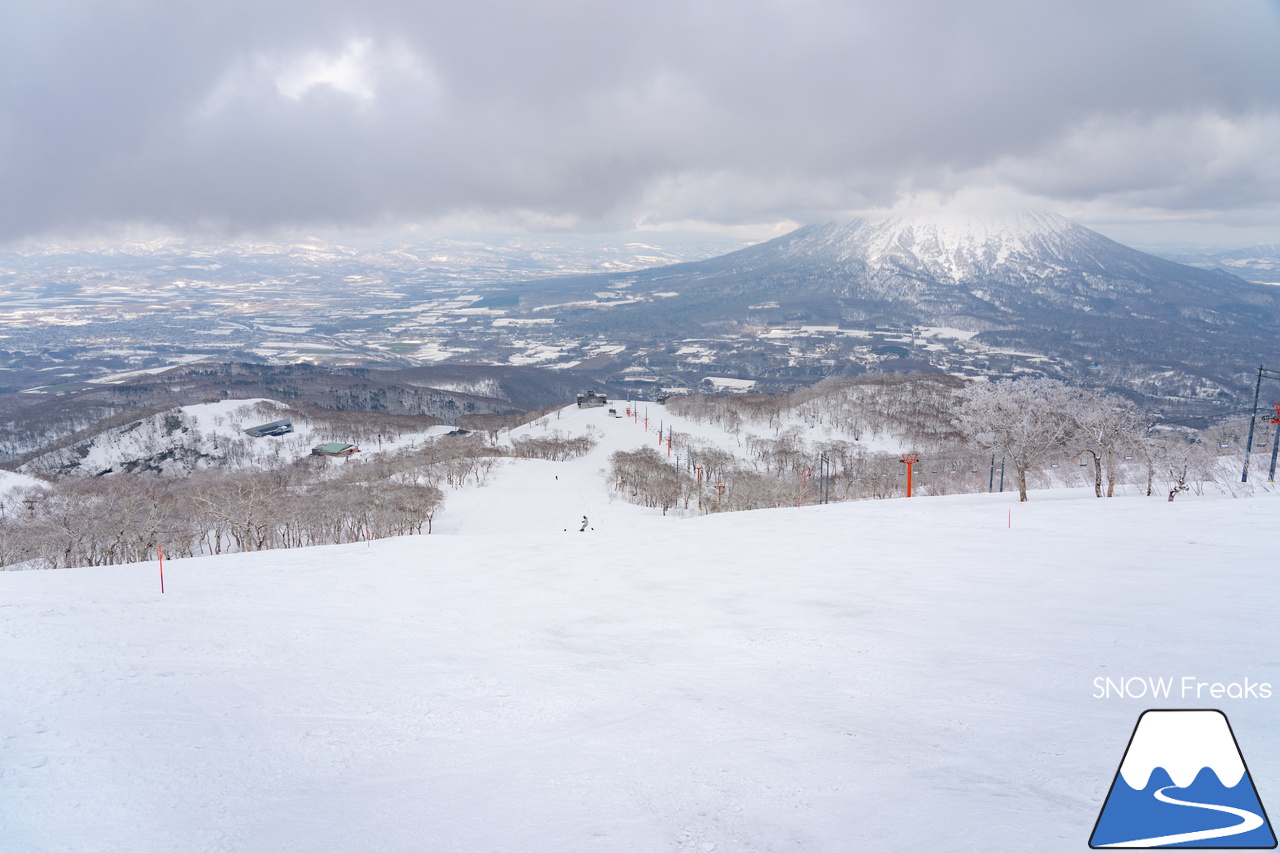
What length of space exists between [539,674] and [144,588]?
1270 centimetres

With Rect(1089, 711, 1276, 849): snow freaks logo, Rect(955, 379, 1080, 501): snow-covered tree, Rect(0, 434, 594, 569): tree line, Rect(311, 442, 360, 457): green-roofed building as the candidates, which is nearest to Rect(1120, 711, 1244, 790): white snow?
Rect(1089, 711, 1276, 849): snow freaks logo

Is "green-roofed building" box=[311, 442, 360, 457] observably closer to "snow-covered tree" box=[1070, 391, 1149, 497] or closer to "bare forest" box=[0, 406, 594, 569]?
"bare forest" box=[0, 406, 594, 569]

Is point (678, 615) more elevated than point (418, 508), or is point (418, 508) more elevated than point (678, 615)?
point (678, 615)

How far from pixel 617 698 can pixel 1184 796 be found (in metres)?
6.87

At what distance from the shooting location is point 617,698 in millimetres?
9594

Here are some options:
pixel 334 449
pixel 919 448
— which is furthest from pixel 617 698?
pixel 334 449

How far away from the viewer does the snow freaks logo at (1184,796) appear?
493cm

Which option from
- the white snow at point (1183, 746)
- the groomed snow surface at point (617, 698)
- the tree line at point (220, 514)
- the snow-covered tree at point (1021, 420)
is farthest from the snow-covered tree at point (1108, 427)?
the tree line at point (220, 514)

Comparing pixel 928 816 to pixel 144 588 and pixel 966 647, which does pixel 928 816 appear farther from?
pixel 144 588

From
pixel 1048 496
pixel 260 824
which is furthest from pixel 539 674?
pixel 1048 496

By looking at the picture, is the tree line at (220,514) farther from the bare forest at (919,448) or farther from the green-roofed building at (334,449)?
the green-roofed building at (334,449)

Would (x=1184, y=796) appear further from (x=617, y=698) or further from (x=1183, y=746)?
(x=617, y=698)

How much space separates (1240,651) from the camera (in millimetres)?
9859

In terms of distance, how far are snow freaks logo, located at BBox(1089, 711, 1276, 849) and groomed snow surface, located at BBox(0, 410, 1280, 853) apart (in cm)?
62
